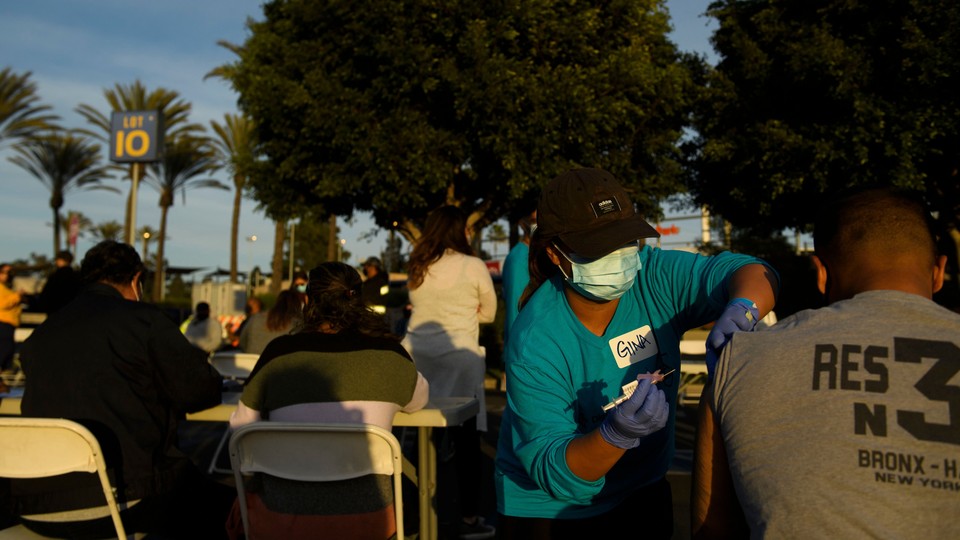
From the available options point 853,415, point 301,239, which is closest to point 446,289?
point 853,415

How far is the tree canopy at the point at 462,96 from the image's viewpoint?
17.1m

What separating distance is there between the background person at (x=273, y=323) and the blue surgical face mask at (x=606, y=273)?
5.61m

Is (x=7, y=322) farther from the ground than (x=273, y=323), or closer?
closer

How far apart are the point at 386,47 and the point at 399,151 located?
86.3 inches

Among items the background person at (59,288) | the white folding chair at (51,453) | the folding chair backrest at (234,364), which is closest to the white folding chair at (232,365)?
the folding chair backrest at (234,364)

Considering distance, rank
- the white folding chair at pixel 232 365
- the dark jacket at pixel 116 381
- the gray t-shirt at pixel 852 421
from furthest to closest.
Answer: the white folding chair at pixel 232 365 < the dark jacket at pixel 116 381 < the gray t-shirt at pixel 852 421

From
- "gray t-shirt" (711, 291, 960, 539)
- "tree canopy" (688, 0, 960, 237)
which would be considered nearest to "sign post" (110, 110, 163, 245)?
"tree canopy" (688, 0, 960, 237)

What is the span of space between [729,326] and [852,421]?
360 millimetres

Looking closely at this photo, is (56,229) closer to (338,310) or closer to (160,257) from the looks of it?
(160,257)

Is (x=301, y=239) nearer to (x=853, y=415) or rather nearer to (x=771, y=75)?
(x=771, y=75)

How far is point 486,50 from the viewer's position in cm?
1689

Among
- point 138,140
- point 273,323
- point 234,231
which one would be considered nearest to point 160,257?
point 234,231

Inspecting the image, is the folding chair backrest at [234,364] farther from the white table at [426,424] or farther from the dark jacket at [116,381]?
the dark jacket at [116,381]

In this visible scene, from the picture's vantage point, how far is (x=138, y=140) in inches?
744
